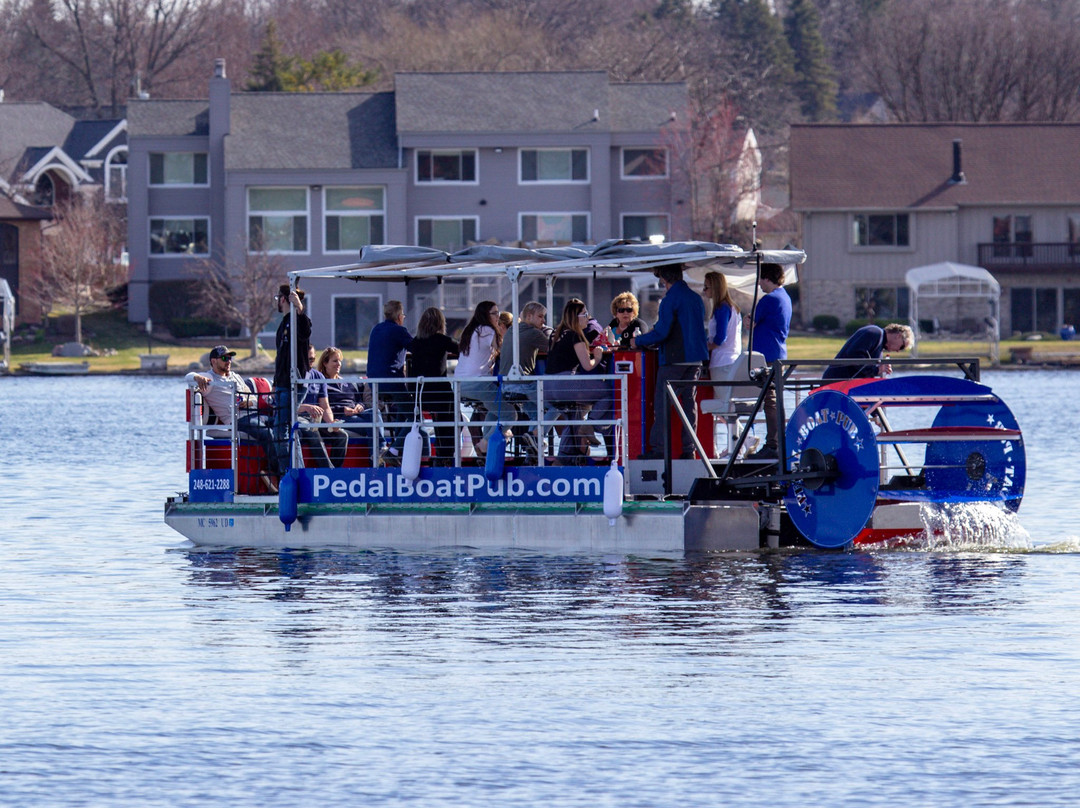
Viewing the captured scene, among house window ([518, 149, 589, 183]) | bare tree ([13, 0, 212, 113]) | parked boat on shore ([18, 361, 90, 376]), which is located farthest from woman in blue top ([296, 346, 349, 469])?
bare tree ([13, 0, 212, 113])

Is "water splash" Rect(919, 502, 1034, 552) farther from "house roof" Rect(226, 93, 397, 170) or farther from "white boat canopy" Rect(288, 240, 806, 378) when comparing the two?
"house roof" Rect(226, 93, 397, 170)

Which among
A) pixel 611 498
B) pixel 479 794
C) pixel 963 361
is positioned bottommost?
pixel 479 794

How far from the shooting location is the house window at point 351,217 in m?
76.4

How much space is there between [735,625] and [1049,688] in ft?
9.48

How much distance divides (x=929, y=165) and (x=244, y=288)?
2775cm

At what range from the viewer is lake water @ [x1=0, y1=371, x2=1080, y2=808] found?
400 inches

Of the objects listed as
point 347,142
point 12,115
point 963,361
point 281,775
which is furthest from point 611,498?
point 12,115

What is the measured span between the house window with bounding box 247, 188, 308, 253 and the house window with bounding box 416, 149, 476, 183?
4.72 metres

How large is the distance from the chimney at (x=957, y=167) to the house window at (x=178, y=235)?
98.3ft

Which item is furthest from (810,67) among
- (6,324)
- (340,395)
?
(340,395)

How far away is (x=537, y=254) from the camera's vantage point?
55.7ft

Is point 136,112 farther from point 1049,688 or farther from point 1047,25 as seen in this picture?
point 1049,688

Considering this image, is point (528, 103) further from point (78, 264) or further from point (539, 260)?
point (539, 260)

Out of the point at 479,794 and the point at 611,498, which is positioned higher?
the point at 611,498
